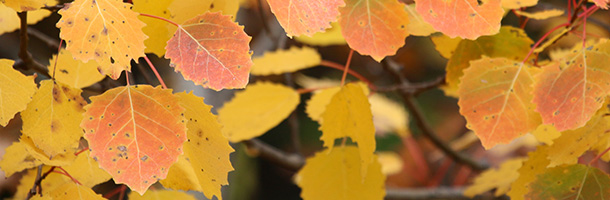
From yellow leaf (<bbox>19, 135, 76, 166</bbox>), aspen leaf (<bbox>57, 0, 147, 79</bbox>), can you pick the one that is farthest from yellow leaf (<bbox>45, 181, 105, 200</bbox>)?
aspen leaf (<bbox>57, 0, 147, 79</bbox>)

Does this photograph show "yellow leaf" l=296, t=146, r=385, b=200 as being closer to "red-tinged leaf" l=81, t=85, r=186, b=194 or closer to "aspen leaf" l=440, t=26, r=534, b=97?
"aspen leaf" l=440, t=26, r=534, b=97

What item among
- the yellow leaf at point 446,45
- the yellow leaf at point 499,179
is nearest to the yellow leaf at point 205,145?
the yellow leaf at point 446,45

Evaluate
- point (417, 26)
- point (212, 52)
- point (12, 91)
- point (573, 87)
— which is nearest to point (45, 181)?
point (12, 91)

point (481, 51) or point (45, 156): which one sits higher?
point (481, 51)

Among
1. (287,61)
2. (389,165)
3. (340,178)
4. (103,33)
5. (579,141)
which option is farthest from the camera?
(389,165)

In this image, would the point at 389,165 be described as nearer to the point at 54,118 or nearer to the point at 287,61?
the point at 287,61

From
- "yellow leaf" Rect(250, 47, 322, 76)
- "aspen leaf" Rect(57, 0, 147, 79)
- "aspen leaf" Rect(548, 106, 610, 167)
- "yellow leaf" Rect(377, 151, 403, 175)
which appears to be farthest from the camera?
"yellow leaf" Rect(377, 151, 403, 175)

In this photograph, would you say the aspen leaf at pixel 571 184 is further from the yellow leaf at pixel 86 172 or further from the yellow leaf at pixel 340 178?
the yellow leaf at pixel 86 172

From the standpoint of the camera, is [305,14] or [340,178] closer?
[305,14]
